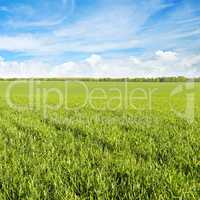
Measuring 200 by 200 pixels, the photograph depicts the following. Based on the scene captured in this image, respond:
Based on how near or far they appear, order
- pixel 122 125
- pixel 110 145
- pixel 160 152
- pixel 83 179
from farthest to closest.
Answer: pixel 122 125 < pixel 110 145 < pixel 160 152 < pixel 83 179

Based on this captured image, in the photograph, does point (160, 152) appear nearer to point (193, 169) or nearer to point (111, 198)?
point (193, 169)

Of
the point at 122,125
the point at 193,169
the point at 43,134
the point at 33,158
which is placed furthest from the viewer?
the point at 122,125

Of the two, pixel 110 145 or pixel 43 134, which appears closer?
pixel 110 145

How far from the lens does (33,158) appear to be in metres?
5.64

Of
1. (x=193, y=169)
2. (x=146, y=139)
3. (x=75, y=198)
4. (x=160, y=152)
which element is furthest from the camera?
(x=146, y=139)

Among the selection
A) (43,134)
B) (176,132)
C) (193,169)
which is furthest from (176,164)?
(43,134)

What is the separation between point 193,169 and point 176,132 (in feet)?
11.3

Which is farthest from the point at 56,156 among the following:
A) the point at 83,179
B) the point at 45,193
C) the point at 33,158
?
the point at 45,193

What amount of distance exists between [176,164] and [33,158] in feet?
8.08

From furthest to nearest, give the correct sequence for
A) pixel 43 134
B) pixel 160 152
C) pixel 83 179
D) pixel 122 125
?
pixel 122 125 < pixel 43 134 < pixel 160 152 < pixel 83 179

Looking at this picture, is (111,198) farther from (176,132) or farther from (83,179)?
(176,132)

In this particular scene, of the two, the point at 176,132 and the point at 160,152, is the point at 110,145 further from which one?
the point at 176,132

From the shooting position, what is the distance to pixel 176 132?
27.5ft

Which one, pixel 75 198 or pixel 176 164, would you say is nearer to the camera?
pixel 75 198
